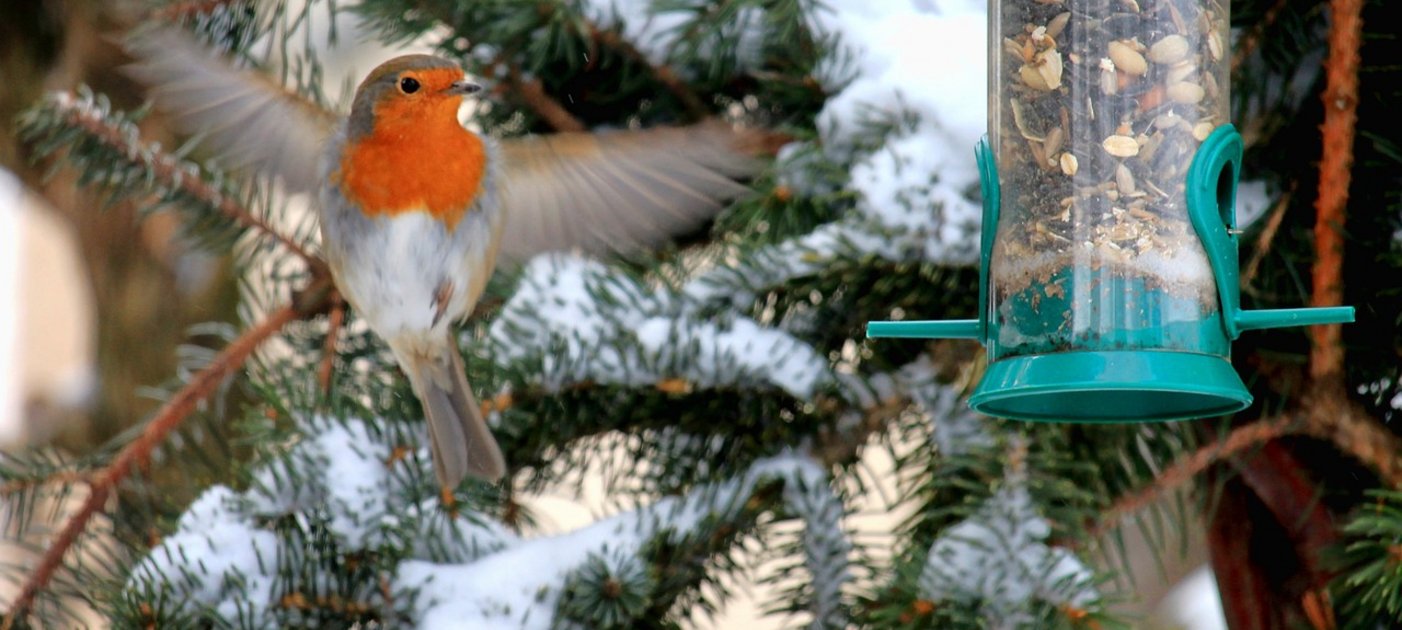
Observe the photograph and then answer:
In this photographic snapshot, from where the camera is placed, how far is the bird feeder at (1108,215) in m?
1.75

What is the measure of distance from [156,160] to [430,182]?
0.37 meters

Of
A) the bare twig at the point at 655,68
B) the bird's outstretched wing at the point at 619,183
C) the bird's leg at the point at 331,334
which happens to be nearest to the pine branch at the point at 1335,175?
the bird's outstretched wing at the point at 619,183

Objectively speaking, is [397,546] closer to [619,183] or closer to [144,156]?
[619,183]

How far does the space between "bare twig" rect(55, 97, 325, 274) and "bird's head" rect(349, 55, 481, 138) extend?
0.66ft

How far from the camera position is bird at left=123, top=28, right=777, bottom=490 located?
2.16 meters

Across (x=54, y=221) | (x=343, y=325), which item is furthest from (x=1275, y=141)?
(x=54, y=221)

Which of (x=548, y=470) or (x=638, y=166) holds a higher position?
(x=638, y=166)

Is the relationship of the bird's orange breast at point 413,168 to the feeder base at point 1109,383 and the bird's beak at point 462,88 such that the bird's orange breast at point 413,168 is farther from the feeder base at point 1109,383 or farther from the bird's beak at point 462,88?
the feeder base at point 1109,383

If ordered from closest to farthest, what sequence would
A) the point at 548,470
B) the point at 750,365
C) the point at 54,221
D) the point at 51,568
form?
the point at 750,365 < the point at 51,568 < the point at 548,470 < the point at 54,221

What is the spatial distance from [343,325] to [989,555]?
107 centimetres

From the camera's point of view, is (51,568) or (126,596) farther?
(51,568)

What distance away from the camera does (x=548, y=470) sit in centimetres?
223

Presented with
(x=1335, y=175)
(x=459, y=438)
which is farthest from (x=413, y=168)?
(x=1335, y=175)

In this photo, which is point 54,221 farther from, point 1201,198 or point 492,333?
point 1201,198
